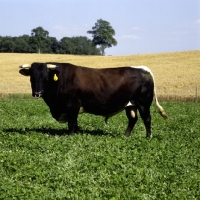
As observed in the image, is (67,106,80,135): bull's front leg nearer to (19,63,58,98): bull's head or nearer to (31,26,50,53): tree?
(19,63,58,98): bull's head

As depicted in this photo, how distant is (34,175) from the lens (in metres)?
8.45

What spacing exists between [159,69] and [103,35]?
6923cm

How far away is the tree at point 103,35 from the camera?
125 metres

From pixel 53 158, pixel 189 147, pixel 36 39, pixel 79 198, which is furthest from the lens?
pixel 36 39

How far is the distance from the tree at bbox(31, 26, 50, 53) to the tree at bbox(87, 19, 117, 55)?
11487 mm

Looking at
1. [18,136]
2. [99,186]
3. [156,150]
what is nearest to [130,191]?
[99,186]

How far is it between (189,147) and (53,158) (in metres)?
3.75

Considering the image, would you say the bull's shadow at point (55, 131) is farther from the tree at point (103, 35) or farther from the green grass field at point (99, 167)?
the tree at point (103, 35)

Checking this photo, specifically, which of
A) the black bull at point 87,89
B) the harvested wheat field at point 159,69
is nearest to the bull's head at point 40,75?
the black bull at point 87,89

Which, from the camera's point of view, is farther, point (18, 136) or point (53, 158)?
point (18, 136)

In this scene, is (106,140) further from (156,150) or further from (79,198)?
(79,198)

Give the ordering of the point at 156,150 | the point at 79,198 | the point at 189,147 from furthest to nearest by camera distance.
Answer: the point at 189,147 < the point at 156,150 < the point at 79,198

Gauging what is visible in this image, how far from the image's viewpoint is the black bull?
13523 millimetres

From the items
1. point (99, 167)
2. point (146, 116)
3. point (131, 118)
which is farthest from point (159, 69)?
point (99, 167)
